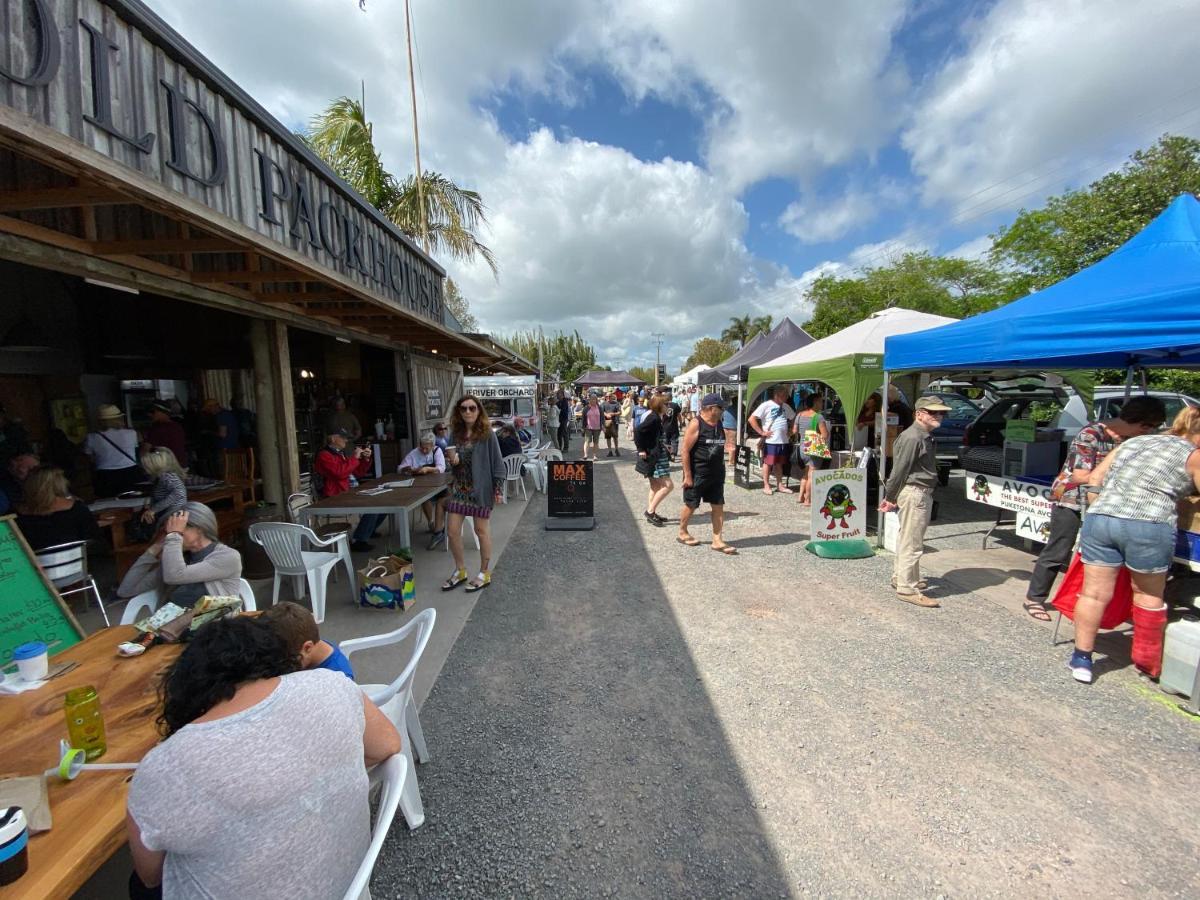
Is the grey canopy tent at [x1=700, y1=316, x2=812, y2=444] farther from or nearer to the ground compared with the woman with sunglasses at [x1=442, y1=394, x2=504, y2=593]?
farther from the ground

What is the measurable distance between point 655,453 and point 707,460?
133 cm

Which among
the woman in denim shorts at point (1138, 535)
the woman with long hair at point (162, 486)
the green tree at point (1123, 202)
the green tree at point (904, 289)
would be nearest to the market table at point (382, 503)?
the woman with long hair at point (162, 486)

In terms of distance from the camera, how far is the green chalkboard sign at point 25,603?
2771 mm

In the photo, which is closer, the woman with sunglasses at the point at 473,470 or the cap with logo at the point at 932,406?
the cap with logo at the point at 932,406

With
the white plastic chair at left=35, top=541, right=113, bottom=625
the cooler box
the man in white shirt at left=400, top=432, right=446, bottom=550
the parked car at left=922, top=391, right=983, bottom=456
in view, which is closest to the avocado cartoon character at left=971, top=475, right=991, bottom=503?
the cooler box

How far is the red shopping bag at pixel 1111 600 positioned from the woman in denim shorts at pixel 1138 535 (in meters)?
0.18

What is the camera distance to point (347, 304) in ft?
20.0

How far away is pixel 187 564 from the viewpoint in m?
2.96

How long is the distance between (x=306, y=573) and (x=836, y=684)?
4103 mm

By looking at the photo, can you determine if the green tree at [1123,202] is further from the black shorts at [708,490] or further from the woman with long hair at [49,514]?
the woman with long hair at [49,514]

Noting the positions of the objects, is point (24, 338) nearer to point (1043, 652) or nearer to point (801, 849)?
point (801, 849)

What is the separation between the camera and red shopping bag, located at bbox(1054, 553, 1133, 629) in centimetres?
346

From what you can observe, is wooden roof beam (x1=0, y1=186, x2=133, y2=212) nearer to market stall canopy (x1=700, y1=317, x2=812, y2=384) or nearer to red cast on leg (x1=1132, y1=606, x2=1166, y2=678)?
red cast on leg (x1=1132, y1=606, x2=1166, y2=678)

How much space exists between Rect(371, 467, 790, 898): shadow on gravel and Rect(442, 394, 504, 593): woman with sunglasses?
848 mm
